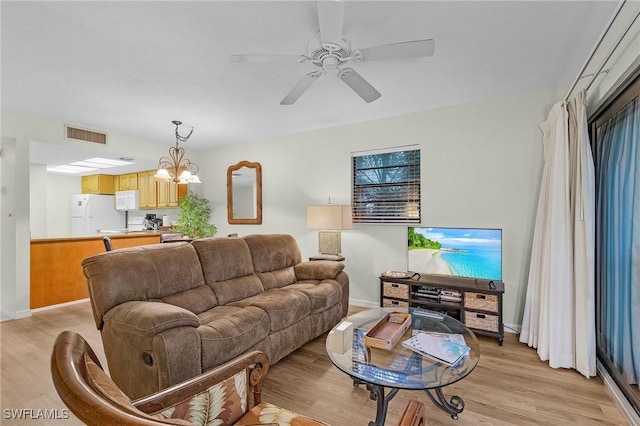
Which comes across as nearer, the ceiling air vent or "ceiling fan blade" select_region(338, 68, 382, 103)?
"ceiling fan blade" select_region(338, 68, 382, 103)

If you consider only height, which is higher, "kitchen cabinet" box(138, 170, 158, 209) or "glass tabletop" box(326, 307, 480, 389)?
"kitchen cabinet" box(138, 170, 158, 209)

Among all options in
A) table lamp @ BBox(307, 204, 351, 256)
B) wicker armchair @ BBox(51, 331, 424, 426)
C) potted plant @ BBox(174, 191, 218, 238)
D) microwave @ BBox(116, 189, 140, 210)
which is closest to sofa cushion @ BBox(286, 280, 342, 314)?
table lamp @ BBox(307, 204, 351, 256)

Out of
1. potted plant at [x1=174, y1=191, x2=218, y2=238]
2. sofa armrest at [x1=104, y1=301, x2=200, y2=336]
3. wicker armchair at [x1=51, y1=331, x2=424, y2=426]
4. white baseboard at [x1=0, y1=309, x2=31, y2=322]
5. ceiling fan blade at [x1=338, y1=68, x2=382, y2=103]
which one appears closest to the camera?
wicker armchair at [x1=51, y1=331, x2=424, y2=426]

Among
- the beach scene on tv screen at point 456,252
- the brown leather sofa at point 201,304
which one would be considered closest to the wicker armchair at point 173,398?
the brown leather sofa at point 201,304

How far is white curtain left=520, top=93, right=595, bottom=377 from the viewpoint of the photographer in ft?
7.80

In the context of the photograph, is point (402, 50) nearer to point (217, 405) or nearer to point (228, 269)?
point (217, 405)

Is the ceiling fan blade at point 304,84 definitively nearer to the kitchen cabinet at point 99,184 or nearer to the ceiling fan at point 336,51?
the ceiling fan at point 336,51

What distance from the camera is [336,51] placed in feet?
6.87

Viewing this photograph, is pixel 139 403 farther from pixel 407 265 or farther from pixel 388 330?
pixel 407 265

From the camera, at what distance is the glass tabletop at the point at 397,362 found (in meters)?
1.50

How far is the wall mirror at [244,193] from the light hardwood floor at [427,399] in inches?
113

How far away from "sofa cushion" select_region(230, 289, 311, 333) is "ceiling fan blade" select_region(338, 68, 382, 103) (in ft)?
6.05

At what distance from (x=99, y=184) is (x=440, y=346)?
8050 mm

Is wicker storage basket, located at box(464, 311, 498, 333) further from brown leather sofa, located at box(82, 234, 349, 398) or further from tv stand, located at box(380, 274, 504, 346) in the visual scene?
brown leather sofa, located at box(82, 234, 349, 398)
